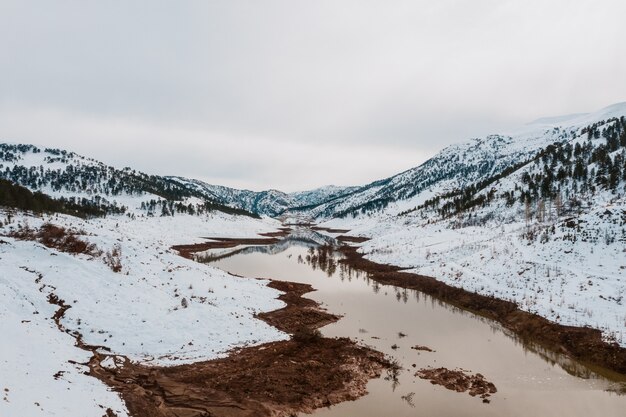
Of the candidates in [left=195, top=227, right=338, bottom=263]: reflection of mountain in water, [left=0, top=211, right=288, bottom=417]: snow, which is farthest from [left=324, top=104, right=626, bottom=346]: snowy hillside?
[left=195, top=227, right=338, bottom=263]: reflection of mountain in water

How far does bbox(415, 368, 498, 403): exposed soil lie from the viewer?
17984mm

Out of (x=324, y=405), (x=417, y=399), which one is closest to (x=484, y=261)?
(x=417, y=399)

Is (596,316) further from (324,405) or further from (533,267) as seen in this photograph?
(324,405)

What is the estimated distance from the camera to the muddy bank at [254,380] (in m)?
15.6

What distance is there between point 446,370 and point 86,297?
23468mm

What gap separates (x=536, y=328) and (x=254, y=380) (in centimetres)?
2160

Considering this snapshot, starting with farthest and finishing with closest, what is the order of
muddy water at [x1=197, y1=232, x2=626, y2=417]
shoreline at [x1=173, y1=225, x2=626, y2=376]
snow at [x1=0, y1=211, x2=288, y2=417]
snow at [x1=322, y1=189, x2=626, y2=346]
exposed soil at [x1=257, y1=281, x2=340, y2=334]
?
exposed soil at [x1=257, y1=281, x2=340, y2=334]
snow at [x1=322, y1=189, x2=626, y2=346]
shoreline at [x1=173, y1=225, x2=626, y2=376]
muddy water at [x1=197, y1=232, x2=626, y2=417]
snow at [x1=0, y1=211, x2=288, y2=417]

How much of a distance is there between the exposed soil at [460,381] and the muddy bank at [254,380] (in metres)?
2.60

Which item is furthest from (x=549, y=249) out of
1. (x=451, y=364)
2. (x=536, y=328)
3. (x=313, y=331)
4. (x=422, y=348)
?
(x=313, y=331)

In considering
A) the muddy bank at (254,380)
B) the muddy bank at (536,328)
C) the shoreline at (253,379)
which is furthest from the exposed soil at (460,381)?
the muddy bank at (536,328)

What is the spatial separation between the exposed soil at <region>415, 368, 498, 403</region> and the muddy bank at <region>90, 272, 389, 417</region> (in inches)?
102

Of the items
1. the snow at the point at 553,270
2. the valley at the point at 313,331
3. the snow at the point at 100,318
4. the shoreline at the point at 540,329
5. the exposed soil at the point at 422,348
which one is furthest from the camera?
the snow at the point at 553,270

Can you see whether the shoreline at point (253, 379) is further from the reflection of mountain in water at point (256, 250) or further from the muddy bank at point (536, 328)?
the reflection of mountain in water at point (256, 250)

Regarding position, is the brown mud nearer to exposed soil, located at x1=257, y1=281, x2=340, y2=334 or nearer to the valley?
the valley
